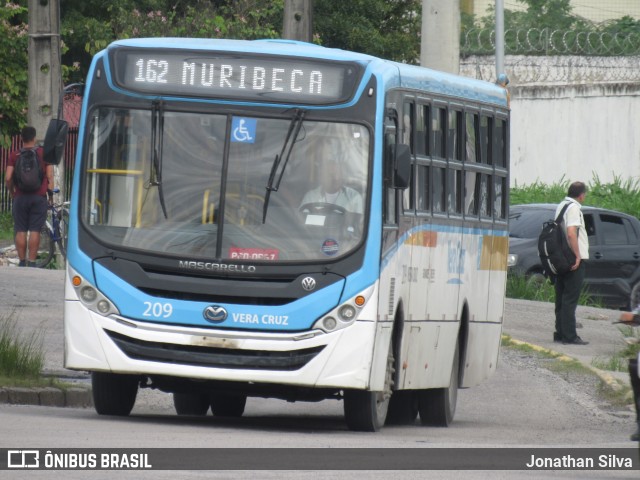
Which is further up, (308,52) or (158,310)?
(308,52)

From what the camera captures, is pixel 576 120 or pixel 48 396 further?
pixel 576 120

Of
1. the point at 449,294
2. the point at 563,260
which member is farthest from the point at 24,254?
the point at 449,294

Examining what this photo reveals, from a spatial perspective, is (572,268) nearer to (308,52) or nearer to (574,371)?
(574,371)

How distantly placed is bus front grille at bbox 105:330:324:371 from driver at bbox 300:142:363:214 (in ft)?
3.31

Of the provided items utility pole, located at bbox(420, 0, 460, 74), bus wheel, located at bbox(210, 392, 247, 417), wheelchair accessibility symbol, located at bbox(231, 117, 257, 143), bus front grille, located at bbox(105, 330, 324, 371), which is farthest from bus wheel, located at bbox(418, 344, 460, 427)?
utility pole, located at bbox(420, 0, 460, 74)

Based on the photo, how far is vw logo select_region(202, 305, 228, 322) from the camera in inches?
464

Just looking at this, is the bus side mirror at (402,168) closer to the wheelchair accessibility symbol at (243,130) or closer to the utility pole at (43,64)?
the wheelchair accessibility symbol at (243,130)

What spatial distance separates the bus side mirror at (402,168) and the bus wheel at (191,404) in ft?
10.7

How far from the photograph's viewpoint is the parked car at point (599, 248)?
89.9 ft

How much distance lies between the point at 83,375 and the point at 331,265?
4.24 metres

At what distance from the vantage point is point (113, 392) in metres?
12.7

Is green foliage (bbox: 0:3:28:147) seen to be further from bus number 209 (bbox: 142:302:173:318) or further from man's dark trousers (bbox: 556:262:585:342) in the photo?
bus number 209 (bbox: 142:302:173:318)

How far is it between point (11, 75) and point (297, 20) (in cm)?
1681

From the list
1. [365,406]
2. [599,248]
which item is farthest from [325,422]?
[599,248]
